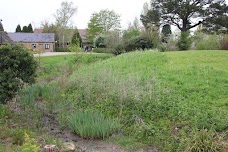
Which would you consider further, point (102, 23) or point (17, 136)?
point (102, 23)

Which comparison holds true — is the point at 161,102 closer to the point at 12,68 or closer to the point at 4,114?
the point at 12,68

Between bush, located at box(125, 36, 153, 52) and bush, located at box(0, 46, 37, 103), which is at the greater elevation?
bush, located at box(125, 36, 153, 52)

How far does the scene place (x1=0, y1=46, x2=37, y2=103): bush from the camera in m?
6.47

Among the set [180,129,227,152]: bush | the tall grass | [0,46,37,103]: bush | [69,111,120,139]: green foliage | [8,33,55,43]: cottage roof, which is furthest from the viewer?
[8,33,55,43]: cottage roof

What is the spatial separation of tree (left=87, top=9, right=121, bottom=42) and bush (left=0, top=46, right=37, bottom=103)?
49993 millimetres

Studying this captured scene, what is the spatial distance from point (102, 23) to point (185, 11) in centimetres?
2945

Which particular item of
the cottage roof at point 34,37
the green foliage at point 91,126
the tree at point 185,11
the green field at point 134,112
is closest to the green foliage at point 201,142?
the green field at point 134,112

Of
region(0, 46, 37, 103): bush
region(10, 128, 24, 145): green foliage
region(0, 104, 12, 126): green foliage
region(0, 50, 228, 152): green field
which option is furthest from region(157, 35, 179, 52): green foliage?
region(10, 128, 24, 145): green foliage

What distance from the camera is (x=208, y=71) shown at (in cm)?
1026

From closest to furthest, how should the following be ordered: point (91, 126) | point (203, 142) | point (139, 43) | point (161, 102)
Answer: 1. point (203, 142)
2. point (91, 126)
3. point (161, 102)
4. point (139, 43)

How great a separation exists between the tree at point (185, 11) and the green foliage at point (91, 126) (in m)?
27.0

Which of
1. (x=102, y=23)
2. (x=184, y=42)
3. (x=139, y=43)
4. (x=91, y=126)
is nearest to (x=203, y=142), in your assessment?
(x=91, y=126)

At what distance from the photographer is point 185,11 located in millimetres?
30203

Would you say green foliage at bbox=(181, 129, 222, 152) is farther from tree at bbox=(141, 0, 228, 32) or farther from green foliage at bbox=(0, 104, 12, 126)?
tree at bbox=(141, 0, 228, 32)
